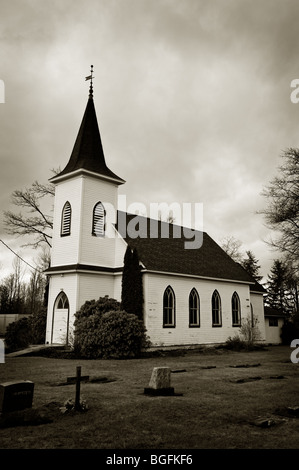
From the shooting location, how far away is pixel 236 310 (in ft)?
98.7

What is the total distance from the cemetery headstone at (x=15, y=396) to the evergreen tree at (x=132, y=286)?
557 inches

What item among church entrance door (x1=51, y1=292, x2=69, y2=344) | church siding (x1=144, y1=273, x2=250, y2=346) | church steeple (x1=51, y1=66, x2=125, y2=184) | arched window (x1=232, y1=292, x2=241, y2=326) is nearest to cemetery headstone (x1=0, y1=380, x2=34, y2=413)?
church entrance door (x1=51, y1=292, x2=69, y2=344)

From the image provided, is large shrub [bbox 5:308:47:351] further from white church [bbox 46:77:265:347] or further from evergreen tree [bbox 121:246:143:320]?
evergreen tree [bbox 121:246:143:320]

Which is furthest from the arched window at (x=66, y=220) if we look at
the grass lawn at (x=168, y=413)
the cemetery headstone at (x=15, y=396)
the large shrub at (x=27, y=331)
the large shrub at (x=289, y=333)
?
the large shrub at (x=289, y=333)

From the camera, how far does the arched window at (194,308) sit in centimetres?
2630

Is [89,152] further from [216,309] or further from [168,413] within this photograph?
[168,413]

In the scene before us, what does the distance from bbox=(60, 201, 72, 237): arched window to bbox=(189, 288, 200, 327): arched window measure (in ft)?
28.9

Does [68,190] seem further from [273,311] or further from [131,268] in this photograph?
[273,311]

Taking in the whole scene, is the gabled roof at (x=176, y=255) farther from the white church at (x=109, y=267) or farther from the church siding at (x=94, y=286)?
the church siding at (x=94, y=286)

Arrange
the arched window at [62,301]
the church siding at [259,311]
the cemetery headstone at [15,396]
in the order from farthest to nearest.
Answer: the church siding at [259,311]
the arched window at [62,301]
the cemetery headstone at [15,396]

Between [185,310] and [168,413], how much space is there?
57.4ft

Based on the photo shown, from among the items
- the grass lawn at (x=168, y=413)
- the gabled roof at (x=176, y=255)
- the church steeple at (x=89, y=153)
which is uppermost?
the church steeple at (x=89, y=153)

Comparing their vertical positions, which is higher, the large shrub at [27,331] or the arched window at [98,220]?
the arched window at [98,220]
